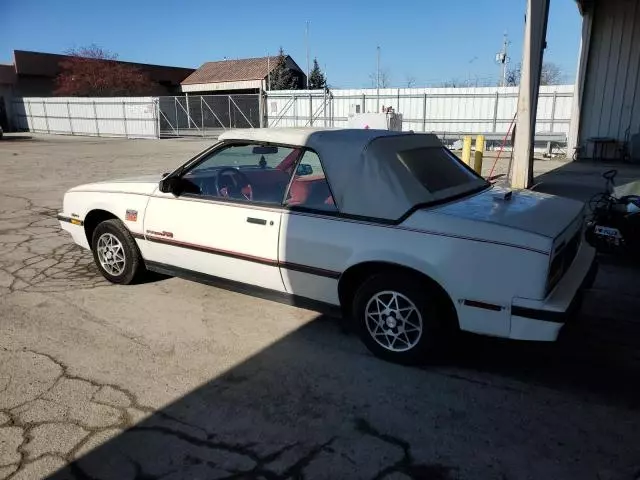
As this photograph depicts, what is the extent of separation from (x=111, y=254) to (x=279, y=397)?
2.62m

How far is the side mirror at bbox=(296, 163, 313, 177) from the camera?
3694 millimetres

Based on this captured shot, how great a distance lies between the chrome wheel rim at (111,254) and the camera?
4773mm

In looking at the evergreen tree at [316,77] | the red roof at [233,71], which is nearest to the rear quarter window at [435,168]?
the red roof at [233,71]

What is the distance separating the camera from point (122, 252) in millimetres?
4766

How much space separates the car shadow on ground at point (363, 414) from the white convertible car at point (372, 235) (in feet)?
1.13

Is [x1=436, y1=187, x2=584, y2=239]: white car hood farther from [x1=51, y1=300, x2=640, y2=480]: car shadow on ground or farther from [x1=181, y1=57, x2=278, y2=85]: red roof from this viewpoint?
[x1=181, y1=57, x2=278, y2=85]: red roof

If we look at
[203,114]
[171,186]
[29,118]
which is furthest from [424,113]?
[29,118]

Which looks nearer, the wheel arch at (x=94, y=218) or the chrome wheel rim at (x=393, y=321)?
the chrome wheel rim at (x=393, y=321)

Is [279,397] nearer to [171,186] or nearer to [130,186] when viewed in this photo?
[171,186]

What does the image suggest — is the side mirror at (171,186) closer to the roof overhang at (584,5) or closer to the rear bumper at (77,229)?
the rear bumper at (77,229)

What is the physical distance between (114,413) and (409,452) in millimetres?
1677

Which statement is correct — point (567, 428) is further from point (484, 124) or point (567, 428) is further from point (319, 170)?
point (484, 124)

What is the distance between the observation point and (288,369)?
3410 millimetres

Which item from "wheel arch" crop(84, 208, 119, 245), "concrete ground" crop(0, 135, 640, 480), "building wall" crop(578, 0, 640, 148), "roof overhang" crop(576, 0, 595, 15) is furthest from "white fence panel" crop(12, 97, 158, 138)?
"concrete ground" crop(0, 135, 640, 480)
